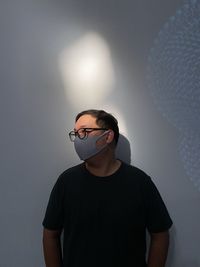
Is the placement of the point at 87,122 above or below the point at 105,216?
above

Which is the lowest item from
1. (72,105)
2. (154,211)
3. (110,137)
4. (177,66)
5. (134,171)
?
(154,211)

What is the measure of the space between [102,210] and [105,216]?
0.09ft

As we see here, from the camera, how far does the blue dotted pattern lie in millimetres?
1435

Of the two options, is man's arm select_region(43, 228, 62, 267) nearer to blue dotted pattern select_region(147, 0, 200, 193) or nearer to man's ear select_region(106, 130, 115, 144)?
man's ear select_region(106, 130, 115, 144)

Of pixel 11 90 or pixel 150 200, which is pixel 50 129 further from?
pixel 150 200

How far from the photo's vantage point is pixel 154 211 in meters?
1.30

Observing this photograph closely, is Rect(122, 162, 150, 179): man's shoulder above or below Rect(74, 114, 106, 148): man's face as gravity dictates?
below

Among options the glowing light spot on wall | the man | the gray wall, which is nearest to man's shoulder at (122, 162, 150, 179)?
the man

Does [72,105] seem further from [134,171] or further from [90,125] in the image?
[134,171]

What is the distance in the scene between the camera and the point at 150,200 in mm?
1303

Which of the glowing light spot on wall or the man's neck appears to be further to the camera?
the glowing light spot on wall

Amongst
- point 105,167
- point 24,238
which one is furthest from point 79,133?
point 24,238

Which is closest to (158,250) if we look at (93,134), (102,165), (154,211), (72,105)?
(154,211)

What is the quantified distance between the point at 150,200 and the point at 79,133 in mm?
395
